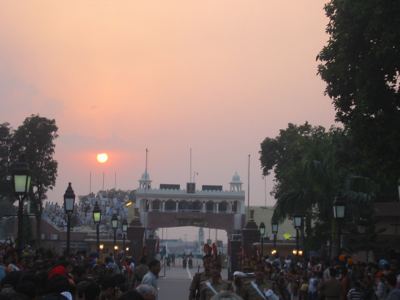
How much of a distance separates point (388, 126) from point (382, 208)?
2236 cm

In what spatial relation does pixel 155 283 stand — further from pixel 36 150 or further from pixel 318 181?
pixel 36 150

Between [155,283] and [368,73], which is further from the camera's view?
[368,73]

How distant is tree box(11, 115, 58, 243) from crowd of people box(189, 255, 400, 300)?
129 ft

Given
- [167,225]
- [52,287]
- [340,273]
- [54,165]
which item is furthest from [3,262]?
[167,225]

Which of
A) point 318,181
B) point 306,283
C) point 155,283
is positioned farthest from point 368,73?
point 318,181

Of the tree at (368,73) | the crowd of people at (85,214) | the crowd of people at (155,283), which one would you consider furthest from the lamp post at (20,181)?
the crowd of people at (85,214)

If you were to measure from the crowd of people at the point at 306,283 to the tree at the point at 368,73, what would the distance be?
3.72m

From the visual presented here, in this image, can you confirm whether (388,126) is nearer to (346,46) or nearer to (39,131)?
(346,46)

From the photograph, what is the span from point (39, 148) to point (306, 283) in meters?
42.2

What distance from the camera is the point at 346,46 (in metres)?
24.1

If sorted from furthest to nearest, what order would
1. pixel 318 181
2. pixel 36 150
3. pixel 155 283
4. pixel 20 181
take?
pixel 36 150, pixel 318 181, pixel 20 181, pixel 155 283

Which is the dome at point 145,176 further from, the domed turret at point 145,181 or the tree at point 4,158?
the tree at point 4,158

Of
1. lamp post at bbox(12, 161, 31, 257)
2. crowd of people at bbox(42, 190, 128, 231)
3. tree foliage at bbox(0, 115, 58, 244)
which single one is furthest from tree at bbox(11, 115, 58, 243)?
lamp post at bbox(12, 161, 31, 257)

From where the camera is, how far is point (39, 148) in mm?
65438
